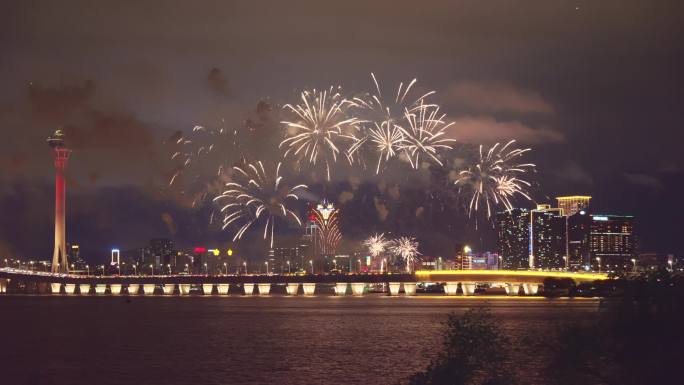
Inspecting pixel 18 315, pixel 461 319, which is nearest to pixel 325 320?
pixel 18 315

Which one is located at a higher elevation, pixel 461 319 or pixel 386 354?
pixel 461 319

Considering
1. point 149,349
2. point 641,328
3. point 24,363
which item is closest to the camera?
point 641,328

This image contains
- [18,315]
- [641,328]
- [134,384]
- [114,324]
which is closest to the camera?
[641,328]

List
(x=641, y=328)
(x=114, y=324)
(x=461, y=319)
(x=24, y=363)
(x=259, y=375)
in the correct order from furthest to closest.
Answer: (x=114, y=324)
(x=24, y=363)
(x=259, y=375)
(x=461, y=319)
(x=641, y=328)

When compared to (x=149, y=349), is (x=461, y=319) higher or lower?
higher

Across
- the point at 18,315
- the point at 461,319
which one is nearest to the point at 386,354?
the point at 461,319

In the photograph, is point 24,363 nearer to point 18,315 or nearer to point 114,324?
point 114,324

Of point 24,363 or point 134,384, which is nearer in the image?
point 134,384

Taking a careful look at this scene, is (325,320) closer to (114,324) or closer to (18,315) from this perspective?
(114,324)

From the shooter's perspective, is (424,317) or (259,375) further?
(424,317)
